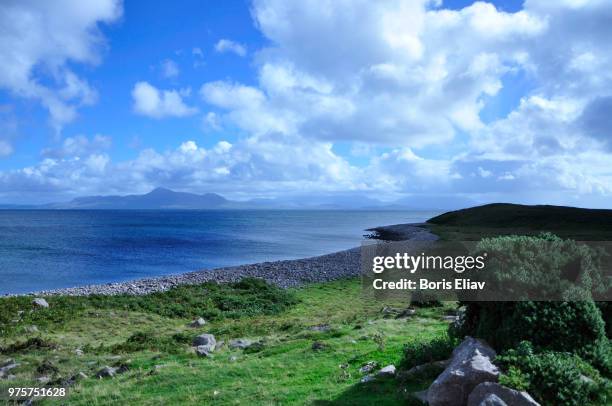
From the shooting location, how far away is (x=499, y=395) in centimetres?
915

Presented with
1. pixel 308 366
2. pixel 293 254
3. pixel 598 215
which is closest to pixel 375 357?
pixel 308 366

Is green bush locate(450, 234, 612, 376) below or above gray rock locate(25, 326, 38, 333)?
above

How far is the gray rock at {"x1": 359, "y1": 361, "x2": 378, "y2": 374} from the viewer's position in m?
14.0

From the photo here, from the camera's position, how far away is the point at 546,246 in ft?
39.7

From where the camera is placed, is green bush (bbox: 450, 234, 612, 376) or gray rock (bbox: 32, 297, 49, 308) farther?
gray rock (bbox: 32, 297, 49, 308)

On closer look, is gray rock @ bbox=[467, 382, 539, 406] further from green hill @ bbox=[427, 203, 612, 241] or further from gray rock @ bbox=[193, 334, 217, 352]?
green hill @ bbox=[427, 203, 612, 241]

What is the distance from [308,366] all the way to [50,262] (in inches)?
3029

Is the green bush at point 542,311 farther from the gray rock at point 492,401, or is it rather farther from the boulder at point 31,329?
the boulder at point 31,329

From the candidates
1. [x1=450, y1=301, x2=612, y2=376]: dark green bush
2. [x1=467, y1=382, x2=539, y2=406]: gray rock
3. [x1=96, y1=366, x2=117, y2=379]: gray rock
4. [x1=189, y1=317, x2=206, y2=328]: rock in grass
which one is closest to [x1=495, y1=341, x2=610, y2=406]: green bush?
[x1=467, y1=382, x2=539, y2=406]: gray rock

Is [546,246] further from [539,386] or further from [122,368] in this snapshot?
[122,368]

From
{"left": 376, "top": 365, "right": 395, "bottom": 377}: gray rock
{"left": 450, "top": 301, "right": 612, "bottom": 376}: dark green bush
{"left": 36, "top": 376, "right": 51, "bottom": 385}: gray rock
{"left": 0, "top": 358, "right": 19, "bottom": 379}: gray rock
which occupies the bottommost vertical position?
{"left": 0, "top": 358, "right": 19, "bottom": 379}: gray rock

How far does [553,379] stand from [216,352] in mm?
→ 14521

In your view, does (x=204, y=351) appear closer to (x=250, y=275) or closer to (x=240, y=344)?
(x=240, y=344)

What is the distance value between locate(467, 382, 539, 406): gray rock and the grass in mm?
2139
